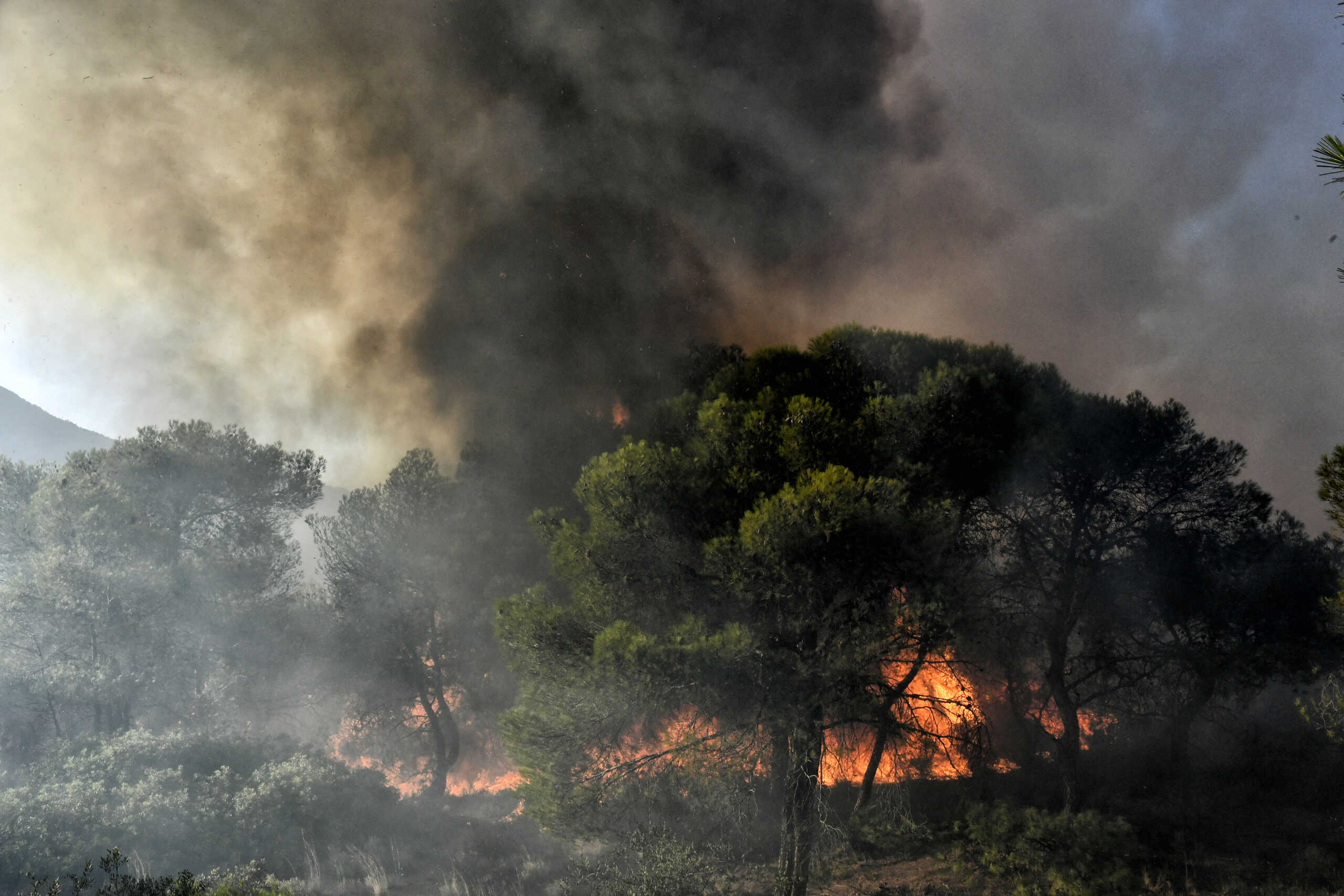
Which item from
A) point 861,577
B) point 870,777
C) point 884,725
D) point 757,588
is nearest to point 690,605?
point 757,588

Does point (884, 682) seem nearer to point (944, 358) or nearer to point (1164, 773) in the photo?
point (944, 358)

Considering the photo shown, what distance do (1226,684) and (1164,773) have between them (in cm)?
275

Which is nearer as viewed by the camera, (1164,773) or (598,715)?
(598,715)

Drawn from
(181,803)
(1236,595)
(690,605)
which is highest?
(1236,595)

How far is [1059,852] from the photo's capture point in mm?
9727

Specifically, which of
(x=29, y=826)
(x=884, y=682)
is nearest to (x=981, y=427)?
(x=884, y=682)

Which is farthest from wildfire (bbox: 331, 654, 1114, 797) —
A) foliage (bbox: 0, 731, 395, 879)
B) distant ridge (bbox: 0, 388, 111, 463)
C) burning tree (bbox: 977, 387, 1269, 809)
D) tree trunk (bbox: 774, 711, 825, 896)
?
distant ridge (bbox: 0, 388, 111, 463)

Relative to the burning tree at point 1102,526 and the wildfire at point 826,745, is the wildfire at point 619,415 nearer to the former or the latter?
the wildfire at point 826,745

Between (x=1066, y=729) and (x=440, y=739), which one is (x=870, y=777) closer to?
(x=1066, y=729)

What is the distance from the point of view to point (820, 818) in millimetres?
9219

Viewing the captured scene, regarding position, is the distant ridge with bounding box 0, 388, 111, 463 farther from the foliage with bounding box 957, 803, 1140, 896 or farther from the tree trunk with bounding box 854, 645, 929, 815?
the foliage with bounding box 957, 803, 1140, 896

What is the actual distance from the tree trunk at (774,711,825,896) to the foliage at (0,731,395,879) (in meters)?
9.32

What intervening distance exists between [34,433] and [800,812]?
2397 cm

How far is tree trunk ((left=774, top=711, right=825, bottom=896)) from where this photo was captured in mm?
9305
